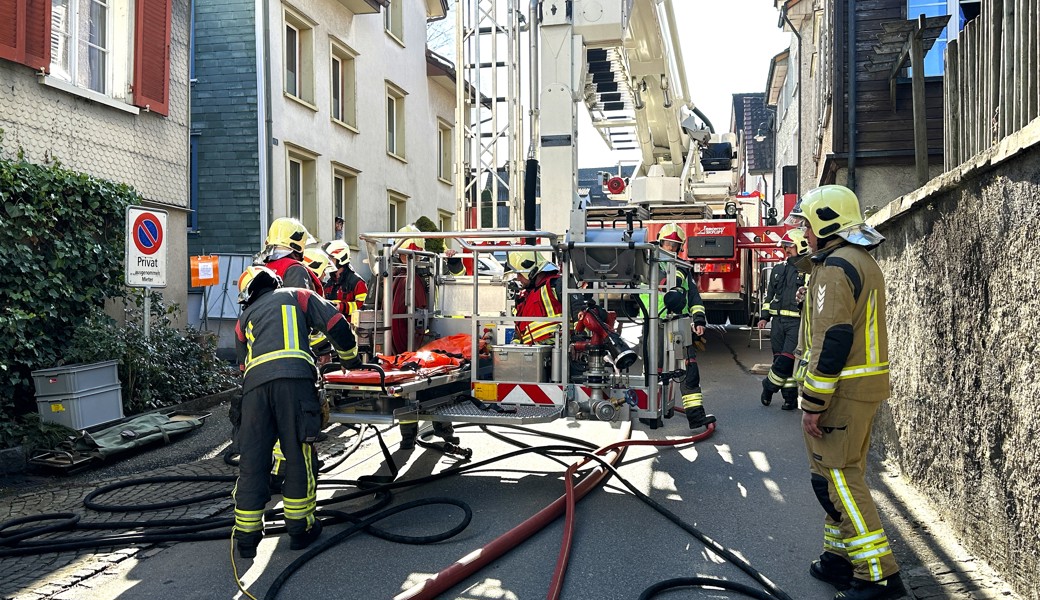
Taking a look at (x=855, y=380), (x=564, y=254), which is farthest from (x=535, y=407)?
(x=855, y=380)

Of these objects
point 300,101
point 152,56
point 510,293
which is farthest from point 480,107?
point 300,101

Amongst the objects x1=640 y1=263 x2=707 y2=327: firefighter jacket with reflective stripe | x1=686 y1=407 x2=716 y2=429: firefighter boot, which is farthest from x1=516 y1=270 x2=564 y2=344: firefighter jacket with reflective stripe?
x1=686 y1=407 x2=716 y2=429: firefighter boot

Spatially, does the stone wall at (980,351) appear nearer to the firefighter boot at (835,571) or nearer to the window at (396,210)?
the firefighter boot at (835,571)

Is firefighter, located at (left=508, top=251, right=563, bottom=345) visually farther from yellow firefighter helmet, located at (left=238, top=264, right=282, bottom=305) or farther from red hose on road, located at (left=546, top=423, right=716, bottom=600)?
yellow firefighter helmet, located at (left=238, top=264, right=282, bottom=305)

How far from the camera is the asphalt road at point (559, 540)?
422 cm

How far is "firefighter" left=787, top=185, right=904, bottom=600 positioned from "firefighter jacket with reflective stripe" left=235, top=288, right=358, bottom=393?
276 cm

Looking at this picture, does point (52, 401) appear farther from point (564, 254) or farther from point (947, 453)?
point (947, 453)

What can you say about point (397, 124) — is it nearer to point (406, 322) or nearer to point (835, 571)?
point (406, 322)

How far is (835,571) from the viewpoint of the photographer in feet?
13.9

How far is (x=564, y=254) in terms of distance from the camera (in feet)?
19.5

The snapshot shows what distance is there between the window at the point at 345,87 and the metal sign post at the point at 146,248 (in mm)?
9378

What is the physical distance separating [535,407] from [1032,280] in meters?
3.24

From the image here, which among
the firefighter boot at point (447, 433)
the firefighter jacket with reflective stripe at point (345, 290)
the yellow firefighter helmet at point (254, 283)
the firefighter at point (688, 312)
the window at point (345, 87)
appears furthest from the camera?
the window at point (345, 87)

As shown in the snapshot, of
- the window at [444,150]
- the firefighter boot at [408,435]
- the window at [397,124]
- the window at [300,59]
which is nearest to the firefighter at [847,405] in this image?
the firefighter boot at [408,435]
